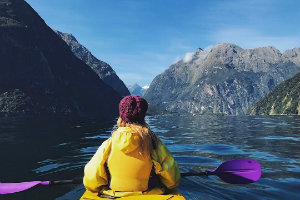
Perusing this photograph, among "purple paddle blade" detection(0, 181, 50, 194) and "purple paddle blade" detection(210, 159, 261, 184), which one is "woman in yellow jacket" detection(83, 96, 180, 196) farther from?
"purple paddle blade" detection(210, 159, 261, 184)

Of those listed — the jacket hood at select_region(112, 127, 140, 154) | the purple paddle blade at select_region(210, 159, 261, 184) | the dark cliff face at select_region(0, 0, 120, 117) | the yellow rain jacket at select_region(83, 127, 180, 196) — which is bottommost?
the purple paddle blade at select_region(210, 159, 261, 184)

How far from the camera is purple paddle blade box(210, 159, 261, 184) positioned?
894 centimetres

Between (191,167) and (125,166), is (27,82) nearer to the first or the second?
(191,167)

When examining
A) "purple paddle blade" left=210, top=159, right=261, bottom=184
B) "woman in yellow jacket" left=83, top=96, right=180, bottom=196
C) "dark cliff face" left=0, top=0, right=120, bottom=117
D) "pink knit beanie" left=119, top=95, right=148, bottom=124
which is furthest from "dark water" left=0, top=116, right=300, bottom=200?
"dark cliff face" left=0, top=0, right=120, bottom=117

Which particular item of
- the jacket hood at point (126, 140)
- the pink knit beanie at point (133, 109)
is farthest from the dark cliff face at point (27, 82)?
the jacket hood at point (126, 140)

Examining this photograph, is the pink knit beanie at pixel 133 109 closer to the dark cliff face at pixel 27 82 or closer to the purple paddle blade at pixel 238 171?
the purple paddle blade at pixel 238 171

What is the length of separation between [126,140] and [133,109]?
2.70 ft

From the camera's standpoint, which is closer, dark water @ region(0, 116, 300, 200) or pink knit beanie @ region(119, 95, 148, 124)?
pink knit beanie @ region(119, 95, 148, 124)

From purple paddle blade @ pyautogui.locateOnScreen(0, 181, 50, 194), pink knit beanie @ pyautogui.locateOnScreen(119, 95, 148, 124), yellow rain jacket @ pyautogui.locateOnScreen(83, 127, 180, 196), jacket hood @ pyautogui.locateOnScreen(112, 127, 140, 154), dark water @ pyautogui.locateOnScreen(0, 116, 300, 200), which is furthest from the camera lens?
dark water @ pyautogui.locateOnScreen(0, 116, 300, 200)

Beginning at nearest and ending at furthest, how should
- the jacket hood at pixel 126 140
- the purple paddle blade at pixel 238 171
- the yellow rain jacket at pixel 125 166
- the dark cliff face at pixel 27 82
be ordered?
1. the jacket hood at pixel 126 140
2. the yellow rain jacket at pixel 125 166
3. the purple paddle blade at pixel 238 171
4. the dark cliff face at pixel 27 82

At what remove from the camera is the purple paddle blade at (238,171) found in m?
8.94

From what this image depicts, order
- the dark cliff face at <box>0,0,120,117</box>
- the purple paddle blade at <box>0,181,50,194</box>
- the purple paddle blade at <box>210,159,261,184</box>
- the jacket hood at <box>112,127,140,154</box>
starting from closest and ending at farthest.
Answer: the jacket hood at <box>112,127,140,154</box> → the purple paddle blade at <box>0,181,50,194</box> → the purple paddle blade at <box>210,159,261,184</box> → the dark cliff face at <box>0,0,120,117</box>

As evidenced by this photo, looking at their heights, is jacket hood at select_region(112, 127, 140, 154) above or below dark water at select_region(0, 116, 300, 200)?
above

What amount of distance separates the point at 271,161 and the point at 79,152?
1187cm
